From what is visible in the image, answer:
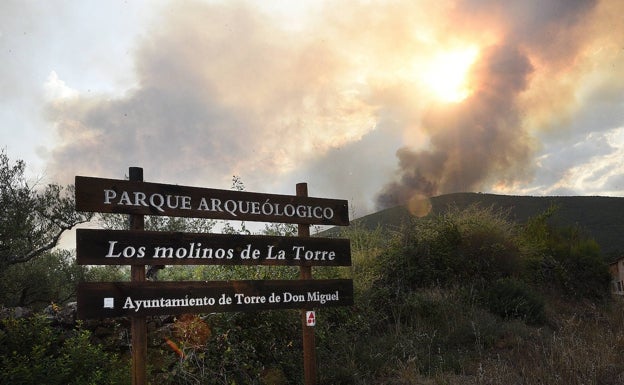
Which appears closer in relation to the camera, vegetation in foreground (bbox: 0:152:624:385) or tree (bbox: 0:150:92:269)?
vegetation in foreground (bbox: 0:152:624:385)

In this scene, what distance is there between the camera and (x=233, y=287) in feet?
23.6

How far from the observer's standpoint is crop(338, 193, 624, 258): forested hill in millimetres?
60656

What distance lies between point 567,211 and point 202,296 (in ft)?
240

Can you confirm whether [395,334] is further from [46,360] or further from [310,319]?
[46,360]

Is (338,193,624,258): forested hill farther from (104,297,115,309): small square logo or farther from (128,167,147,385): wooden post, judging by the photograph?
(104,297,115,309): small square logo

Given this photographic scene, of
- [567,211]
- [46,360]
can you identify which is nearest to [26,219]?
[46,360]

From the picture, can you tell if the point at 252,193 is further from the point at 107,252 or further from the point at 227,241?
the point at 107,252

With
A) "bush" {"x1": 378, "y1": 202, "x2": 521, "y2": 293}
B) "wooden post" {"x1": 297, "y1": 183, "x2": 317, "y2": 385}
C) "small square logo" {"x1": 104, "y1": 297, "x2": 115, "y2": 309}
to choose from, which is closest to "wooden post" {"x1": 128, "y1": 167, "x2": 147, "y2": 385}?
"small square logo" {"x1": 104, "y1": 297, "x2": 115, "y2": 309}

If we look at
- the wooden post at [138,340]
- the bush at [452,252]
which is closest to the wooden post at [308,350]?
the wooden post at [138,340]

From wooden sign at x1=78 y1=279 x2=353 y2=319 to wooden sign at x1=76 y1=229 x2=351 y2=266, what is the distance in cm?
30

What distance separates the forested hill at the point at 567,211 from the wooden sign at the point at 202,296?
49747mm

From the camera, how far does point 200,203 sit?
7195mm

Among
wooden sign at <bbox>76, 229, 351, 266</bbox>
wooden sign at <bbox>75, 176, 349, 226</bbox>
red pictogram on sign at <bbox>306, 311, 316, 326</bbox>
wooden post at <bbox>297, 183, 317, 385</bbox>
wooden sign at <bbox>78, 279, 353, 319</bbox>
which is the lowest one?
wooden post at <bbox>297, 183, 317, 385</bbox>

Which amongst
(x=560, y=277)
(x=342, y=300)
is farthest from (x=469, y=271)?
(x=342, y=300)
